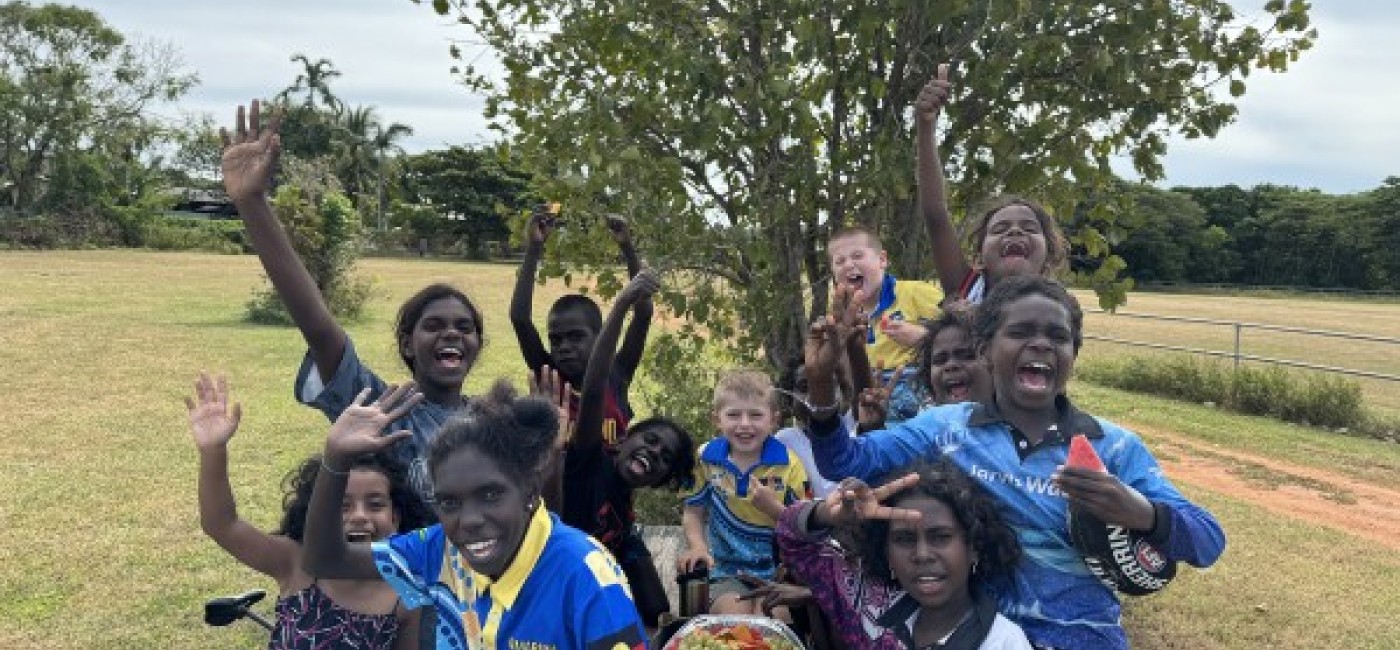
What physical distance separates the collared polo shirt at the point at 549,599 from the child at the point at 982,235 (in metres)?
1.47

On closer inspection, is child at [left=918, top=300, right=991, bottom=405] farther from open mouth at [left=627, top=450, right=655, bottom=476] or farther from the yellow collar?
the yellow collar

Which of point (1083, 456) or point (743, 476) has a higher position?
point (1083, 456)

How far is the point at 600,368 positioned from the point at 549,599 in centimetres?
132

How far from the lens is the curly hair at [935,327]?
2957 millimetres

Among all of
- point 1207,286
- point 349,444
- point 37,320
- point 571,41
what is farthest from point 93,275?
point 1207,286

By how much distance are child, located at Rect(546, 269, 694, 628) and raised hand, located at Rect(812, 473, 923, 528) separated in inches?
47.0

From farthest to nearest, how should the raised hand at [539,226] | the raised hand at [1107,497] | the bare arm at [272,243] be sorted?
1. the raised hand at [539,226]
2. the bare arm at [272,243]
3. the raised hand at [1107,497]

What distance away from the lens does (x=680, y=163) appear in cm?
477

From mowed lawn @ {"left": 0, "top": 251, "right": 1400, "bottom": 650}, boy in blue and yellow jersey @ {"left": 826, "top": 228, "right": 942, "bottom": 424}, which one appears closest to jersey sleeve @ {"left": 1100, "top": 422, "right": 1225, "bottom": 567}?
boy in blue and yellow jersey @ {"left": 826, "top": 228, "right": 942, "bottom": 424}

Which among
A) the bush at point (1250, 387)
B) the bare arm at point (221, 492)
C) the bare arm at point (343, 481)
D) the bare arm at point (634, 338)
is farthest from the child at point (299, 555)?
the bush at point (1250, 387)

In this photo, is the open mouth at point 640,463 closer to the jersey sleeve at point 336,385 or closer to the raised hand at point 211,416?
the jersey sleeve at point 336,385

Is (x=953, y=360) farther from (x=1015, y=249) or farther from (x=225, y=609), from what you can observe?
(x=225, y=609)

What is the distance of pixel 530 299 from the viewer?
418 cm

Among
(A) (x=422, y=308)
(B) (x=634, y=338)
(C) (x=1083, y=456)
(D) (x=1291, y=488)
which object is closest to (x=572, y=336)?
(B) (x=634, y=338)
